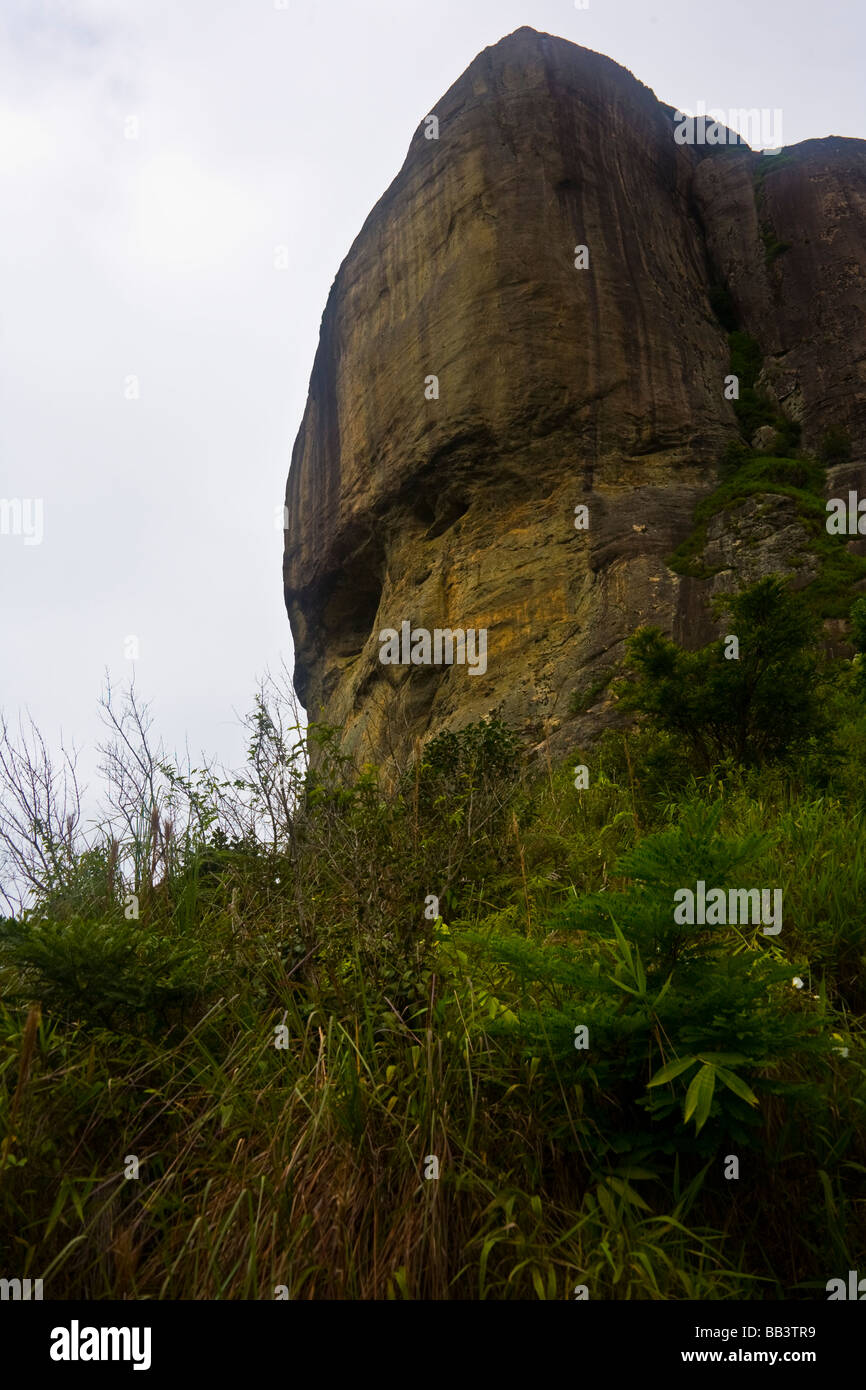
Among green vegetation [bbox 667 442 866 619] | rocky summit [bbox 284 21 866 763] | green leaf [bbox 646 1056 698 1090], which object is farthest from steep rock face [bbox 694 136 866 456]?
green leaf [bbox 646 1056 698 1090]

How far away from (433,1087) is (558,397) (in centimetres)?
1364

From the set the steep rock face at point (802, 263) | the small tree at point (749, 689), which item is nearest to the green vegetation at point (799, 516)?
the steep rock face at point (802, 263)

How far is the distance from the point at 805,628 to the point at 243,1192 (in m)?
6.11

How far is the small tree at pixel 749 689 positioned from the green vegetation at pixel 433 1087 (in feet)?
8.64

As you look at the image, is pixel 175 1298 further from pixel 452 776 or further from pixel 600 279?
pixel 600 279

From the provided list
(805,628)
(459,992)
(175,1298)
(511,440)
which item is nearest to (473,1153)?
(459,992)

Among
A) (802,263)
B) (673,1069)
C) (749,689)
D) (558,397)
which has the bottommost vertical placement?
(673,1069)

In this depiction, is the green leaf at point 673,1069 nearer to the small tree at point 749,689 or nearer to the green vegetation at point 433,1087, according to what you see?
the green vegetation at point 433,1087

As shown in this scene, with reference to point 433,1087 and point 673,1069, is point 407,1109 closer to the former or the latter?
point 433,1087

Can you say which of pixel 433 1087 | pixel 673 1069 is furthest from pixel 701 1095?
pixel 433 1087

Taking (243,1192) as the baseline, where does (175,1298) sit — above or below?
below

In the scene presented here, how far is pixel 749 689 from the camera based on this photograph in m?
6.83

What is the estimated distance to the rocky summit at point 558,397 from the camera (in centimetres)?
1274

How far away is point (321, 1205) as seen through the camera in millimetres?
2418
